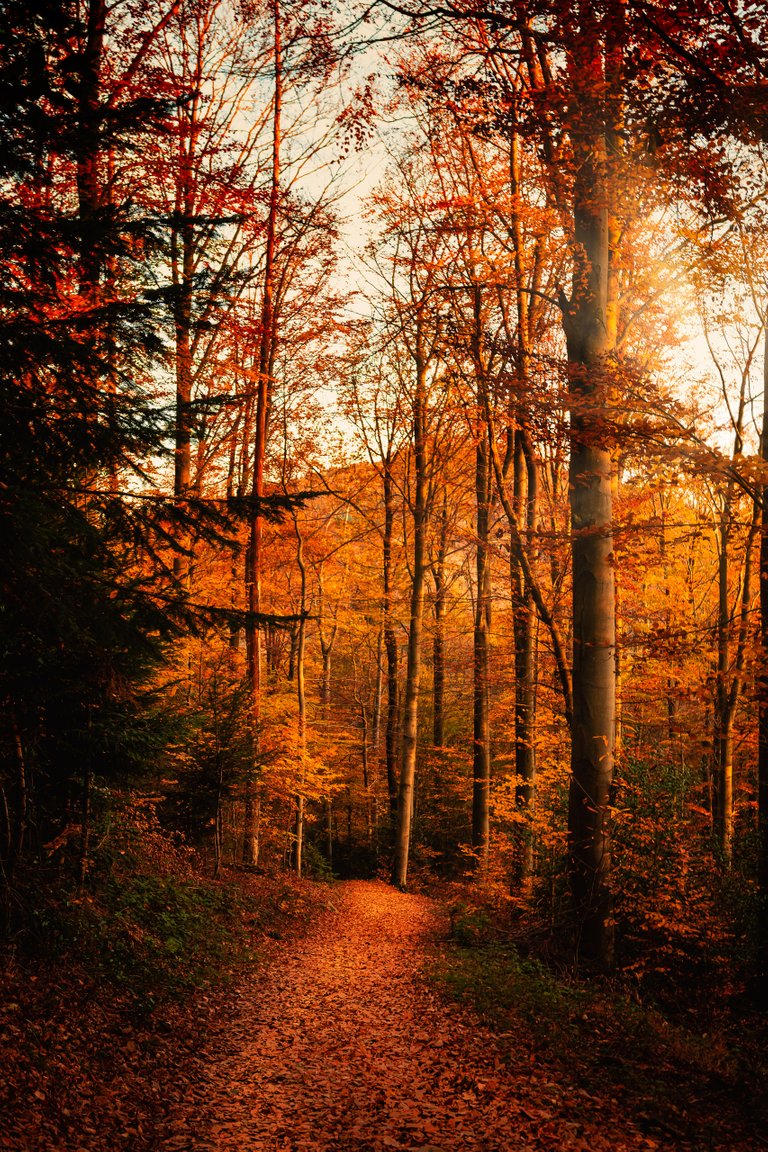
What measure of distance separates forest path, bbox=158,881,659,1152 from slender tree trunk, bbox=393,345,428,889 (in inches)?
342

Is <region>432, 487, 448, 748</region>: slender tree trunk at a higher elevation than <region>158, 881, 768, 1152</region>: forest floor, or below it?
higher

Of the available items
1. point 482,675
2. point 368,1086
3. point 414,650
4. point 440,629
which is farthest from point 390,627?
point 368,1086

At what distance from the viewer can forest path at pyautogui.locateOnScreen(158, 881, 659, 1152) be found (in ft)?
14.0

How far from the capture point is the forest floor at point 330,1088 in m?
4.23

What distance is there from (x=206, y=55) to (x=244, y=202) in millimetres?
3734

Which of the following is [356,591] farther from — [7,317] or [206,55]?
[7,317]

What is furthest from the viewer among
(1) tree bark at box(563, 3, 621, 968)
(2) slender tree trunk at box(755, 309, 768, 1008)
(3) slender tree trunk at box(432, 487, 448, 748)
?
(3) slender tree trunk at box(432, 487, 448, 748)

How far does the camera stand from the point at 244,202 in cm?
1233

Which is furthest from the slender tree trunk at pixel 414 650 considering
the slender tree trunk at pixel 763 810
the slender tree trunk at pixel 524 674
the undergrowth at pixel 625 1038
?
the slender tree trunk at pixel 763 810

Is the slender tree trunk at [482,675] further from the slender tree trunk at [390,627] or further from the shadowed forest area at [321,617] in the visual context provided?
the slender tree trunk at [390,627]

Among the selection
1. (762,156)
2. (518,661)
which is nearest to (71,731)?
(762,156)

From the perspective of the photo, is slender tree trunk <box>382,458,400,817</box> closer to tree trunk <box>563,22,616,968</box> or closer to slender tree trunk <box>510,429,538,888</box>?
slender tree trunk <box>510,429,538,888</box>

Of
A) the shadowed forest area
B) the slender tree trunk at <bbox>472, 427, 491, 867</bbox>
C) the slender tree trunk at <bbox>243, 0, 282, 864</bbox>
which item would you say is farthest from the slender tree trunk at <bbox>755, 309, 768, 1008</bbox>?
the slender tree trunk at <bbox>472, 427, 491, 867</bbox>

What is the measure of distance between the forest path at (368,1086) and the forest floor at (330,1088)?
15mm
